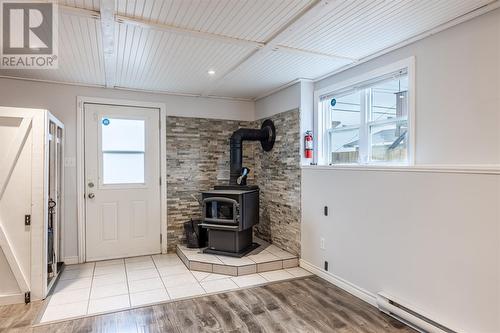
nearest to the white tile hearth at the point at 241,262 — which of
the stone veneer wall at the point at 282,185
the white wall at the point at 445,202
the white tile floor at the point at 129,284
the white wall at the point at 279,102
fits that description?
the white tile floor at the point at 129,284

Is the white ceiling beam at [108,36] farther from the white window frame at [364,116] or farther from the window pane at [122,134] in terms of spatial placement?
the white window frame at [364,116]

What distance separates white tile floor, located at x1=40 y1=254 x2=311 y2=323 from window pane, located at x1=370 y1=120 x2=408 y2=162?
1662 millimetres

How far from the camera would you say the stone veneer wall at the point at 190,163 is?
4.52m

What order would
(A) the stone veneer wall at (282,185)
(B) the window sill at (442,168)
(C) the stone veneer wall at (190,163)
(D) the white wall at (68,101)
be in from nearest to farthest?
(B) the window sill at (442,168), (D) the white wall at (68,101), (A) the stone veneer wall at (282,185), (C) the stone veneer wall at (190,163)

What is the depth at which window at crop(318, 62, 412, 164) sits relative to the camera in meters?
2.82

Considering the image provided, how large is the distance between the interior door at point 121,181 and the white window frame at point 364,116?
2295 mm

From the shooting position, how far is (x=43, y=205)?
2.89 m

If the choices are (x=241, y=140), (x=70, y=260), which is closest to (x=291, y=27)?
(x=241, y=140)

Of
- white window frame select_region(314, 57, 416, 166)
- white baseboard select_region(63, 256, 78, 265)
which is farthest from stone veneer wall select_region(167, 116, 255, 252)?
white window frame select_region(314, 57, 416, 166)

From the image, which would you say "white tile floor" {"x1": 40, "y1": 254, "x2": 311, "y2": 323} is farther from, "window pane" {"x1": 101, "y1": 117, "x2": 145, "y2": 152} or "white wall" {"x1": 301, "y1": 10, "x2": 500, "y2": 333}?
"window pane" {"x1": 101, "y1": 117, "x2": 145, "y2": 152}

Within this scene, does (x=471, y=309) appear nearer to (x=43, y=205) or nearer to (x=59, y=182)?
(x=43, y=205)

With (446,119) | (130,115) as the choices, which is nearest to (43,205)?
(130,115)

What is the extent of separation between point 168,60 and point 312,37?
1464mm

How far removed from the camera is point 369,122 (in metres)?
Answer: 3.17
